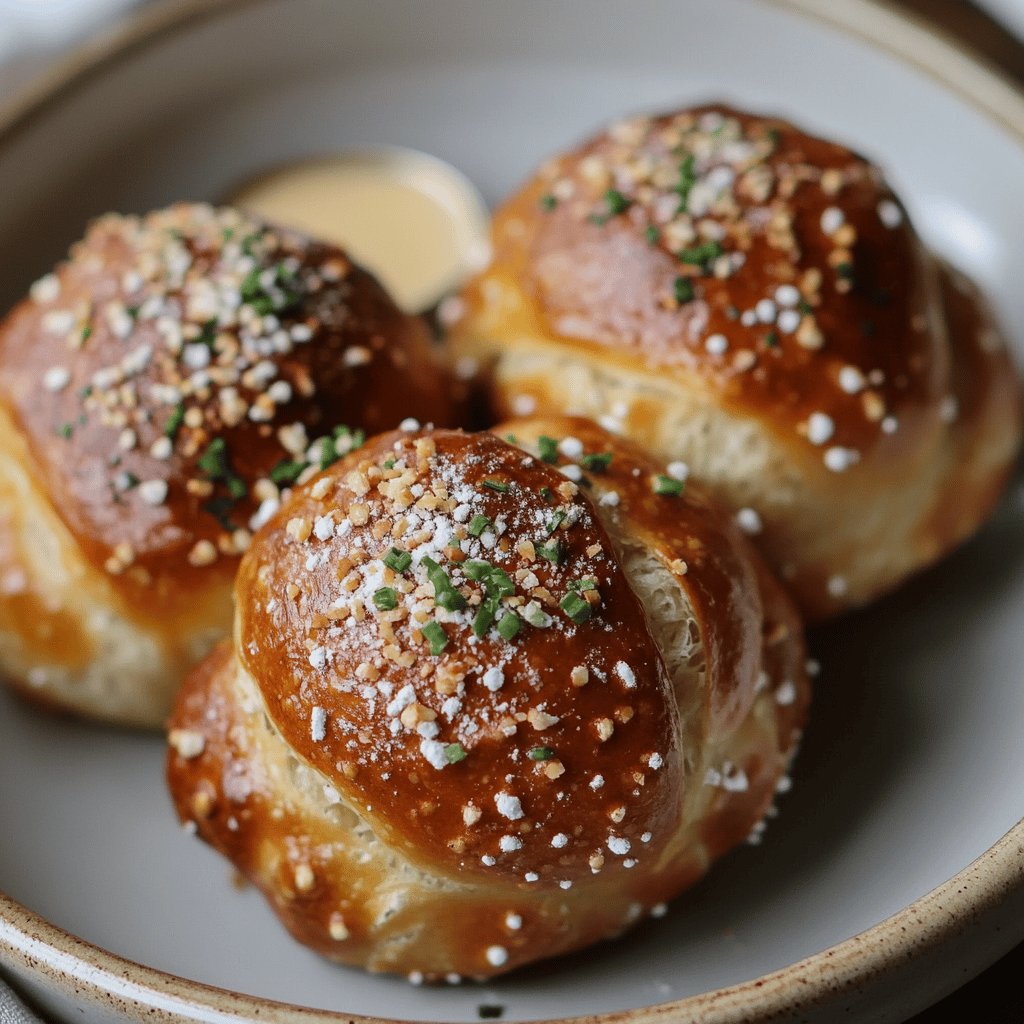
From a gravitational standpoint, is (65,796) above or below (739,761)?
below

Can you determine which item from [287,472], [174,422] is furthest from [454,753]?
[174,422]

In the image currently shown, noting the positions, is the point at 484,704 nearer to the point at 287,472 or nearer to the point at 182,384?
the point at 287,472

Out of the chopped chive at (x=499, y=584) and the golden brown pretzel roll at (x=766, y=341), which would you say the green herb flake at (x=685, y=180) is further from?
the chopped chive at (x=499, y=584)

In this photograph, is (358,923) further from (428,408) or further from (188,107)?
(188,107)

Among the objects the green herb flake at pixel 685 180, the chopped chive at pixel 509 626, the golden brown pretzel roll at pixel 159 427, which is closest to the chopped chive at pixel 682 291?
the green herb flake at pixel 685 180

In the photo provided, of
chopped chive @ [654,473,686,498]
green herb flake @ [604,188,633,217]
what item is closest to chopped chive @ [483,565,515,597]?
chopped chive @ [654,473,686,498]

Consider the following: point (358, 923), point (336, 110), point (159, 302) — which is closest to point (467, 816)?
point (358, 923)

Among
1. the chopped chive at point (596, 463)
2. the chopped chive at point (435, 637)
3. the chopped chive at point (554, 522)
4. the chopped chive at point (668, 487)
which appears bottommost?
the chopped chive at point (435, 637)
